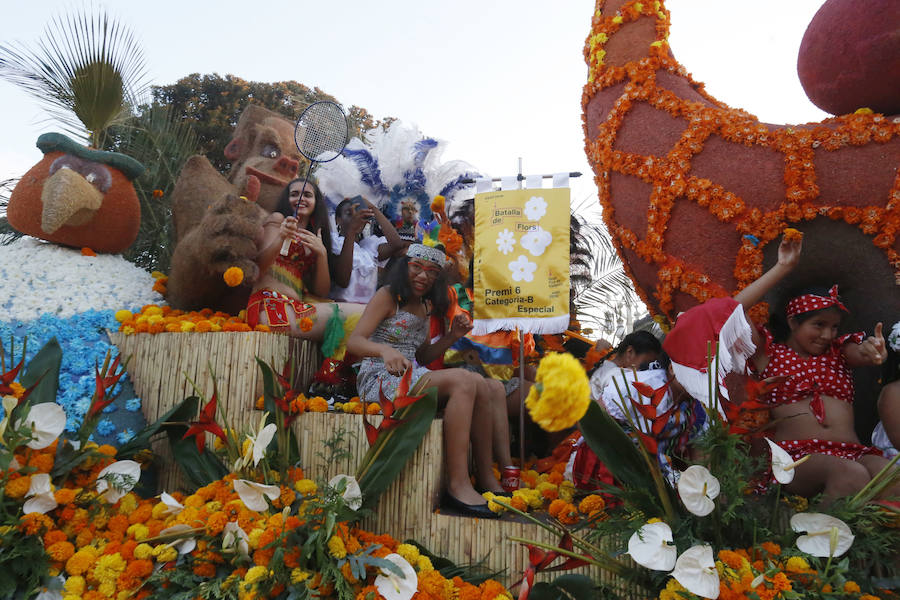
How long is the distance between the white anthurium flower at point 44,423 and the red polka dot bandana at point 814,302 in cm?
341

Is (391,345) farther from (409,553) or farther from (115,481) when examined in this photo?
(115,481)

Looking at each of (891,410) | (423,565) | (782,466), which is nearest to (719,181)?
(891,410)

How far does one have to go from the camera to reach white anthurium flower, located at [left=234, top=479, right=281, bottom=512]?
2674 millimetres

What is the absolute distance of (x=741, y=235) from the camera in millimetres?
3361

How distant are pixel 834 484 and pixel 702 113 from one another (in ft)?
6.66

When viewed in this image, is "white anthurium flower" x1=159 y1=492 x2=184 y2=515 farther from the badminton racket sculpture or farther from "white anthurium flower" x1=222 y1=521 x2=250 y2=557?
the badminton racket sculpture

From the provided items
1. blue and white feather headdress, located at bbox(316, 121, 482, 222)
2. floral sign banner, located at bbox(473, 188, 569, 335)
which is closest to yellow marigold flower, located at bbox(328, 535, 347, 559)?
floral sign banner, located at bbox(473, 188, 569, 335)

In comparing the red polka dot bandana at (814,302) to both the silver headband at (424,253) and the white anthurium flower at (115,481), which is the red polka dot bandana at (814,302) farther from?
the white anthurium flower at (115,481)

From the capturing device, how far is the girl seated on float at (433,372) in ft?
10.3

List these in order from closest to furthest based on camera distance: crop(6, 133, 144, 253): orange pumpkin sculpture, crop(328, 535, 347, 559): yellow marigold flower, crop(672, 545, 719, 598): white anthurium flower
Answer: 1. crop(672, 545, 719, 598): white anthurium flower
2. crop(328, 535, 347, 559): yellow marigold flower
3. crop(6, 133, 144, 253): orange pumpkin sculpture

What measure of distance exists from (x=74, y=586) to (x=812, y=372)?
3.33 m

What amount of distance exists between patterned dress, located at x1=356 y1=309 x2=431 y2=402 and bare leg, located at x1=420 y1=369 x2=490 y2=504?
0.27 meters

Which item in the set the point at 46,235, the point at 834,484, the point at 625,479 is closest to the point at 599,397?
the point at 625,479

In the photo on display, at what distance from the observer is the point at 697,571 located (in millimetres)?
2164
